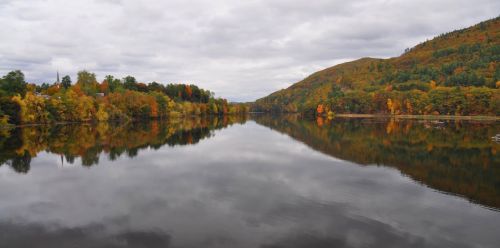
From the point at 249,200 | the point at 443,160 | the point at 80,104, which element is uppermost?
the point at 80,104

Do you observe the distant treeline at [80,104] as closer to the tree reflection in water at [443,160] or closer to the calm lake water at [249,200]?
the calm lake water at [249,200]

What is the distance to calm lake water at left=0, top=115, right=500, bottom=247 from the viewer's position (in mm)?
14883

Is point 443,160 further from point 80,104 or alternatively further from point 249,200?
point 80,104

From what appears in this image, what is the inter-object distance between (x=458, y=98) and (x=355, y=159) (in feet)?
374

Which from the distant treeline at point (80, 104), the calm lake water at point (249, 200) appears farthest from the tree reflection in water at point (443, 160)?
the distant treeline at point (80, 104)

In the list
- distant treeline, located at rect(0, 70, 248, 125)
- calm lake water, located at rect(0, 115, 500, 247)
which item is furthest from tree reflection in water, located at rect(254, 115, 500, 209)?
distant treeline, located at rect(0, 70, 248, 125)

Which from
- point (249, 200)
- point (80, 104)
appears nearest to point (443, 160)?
point (249, 200)

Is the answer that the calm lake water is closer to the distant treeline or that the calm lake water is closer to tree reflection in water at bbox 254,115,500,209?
tree reflection in water at bbox 254,115,500,209

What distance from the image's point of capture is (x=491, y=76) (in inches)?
6284

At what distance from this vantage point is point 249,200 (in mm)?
20469

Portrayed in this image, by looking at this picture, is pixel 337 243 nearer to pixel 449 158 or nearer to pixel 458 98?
pixel 449 158

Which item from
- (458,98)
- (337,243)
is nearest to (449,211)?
(337,243)

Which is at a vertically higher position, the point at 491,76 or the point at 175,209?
the point at 491,76

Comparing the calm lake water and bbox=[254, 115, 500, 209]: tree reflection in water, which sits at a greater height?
the calm lake water
